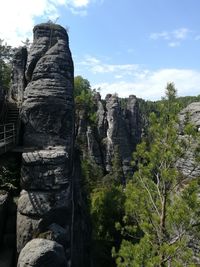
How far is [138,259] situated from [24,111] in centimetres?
1117

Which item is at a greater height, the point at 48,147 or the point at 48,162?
the point at 48,147

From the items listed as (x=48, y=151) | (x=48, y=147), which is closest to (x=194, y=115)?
(x=48, y=151)

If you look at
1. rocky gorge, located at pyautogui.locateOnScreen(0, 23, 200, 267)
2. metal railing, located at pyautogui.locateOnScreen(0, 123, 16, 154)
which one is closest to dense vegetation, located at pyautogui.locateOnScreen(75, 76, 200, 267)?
rocky gorge, located at pyautogui.locateOnScreen(0, 23, 200, 267)

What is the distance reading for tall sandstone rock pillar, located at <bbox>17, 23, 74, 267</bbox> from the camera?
1550 centimetres

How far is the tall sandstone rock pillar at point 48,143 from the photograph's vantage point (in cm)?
1550

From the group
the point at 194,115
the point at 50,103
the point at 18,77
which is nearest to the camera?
the point at 194,115

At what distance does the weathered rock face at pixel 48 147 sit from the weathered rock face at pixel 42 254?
0.13 feet

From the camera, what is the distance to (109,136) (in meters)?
59.2

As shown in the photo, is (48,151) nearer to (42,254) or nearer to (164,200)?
(42,254)

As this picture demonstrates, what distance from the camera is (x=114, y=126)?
59.1 metres

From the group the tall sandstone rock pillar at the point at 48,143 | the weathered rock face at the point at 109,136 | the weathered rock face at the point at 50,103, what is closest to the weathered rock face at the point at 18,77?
the tall sandstone rock pillar at the point at 48,143

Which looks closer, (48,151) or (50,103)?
(48,151)

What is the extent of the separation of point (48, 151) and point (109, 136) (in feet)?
139

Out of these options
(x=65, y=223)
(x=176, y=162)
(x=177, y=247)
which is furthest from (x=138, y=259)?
(x=65, y=223)
